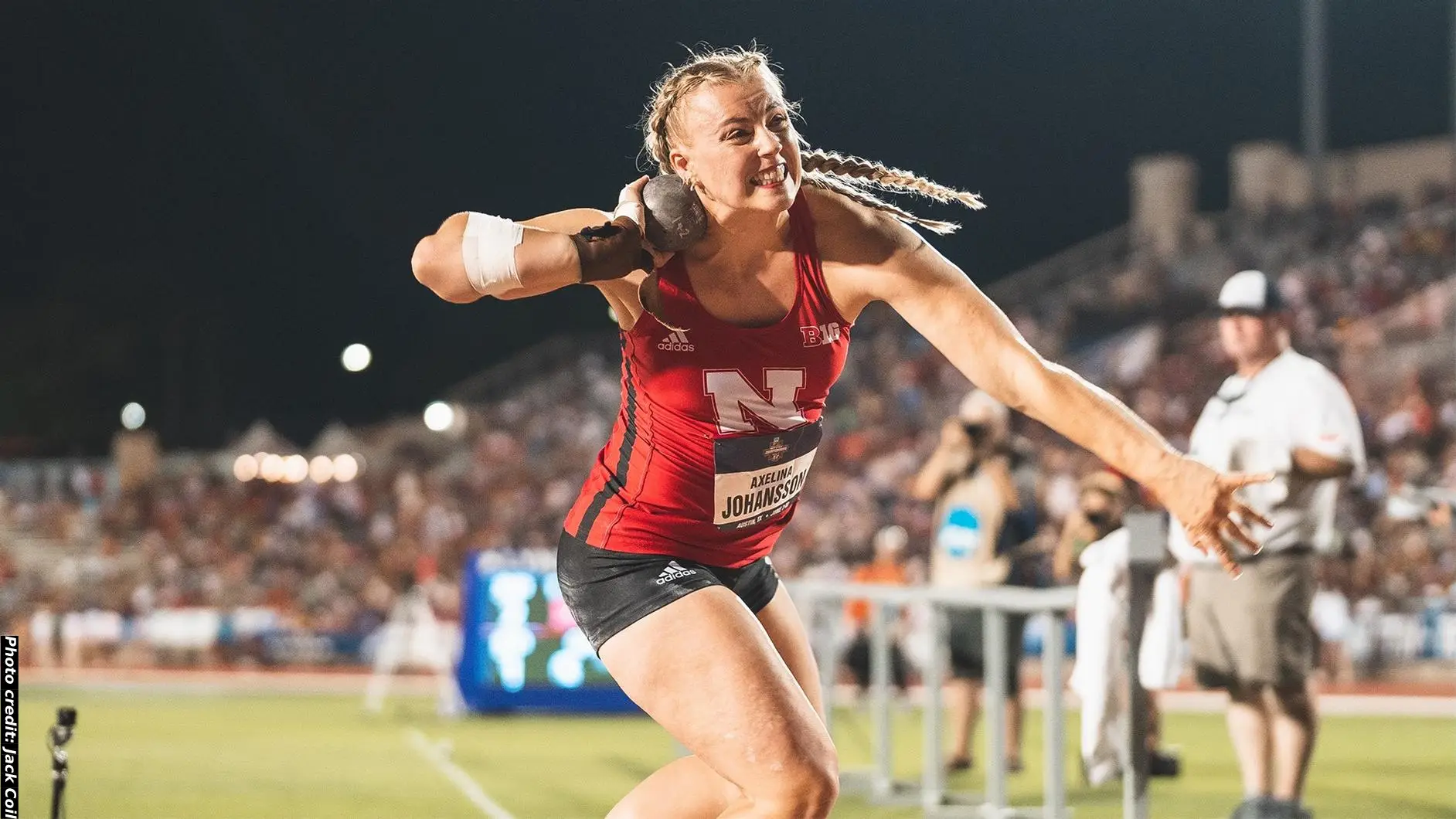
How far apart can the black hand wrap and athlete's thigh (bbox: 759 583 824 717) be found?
1.14 meters

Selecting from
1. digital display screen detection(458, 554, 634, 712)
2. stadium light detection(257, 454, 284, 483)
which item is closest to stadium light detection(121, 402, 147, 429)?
stadium light detection(257, 454, 284, 483)

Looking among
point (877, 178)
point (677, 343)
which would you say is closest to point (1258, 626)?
point (877, 178)

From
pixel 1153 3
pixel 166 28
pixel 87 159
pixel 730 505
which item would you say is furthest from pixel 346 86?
pixel 730 505

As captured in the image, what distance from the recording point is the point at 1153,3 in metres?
40.3

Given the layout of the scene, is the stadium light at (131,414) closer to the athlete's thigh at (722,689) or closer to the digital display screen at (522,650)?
the digital display screen at (522,650)

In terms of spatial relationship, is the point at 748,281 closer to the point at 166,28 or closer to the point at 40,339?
the point at 166,28

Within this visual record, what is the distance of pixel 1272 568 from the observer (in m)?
6.30

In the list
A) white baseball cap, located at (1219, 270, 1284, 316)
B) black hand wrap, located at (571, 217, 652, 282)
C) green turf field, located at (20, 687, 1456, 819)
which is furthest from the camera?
green turf field, located at (20, 687, 1456, 819)

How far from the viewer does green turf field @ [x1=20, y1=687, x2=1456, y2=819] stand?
8.07 meters

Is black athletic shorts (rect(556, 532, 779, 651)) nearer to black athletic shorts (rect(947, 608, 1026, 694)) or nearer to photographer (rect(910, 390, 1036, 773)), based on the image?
black athletic shorts (rect(947, 608, 1026, 694))

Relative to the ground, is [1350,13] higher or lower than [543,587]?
→ higher

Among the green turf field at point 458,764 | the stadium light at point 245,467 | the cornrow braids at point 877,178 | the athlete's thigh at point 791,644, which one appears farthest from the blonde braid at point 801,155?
the stadium light at point 245,467

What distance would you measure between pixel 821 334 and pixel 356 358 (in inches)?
1919

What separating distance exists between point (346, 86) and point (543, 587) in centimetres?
3047
